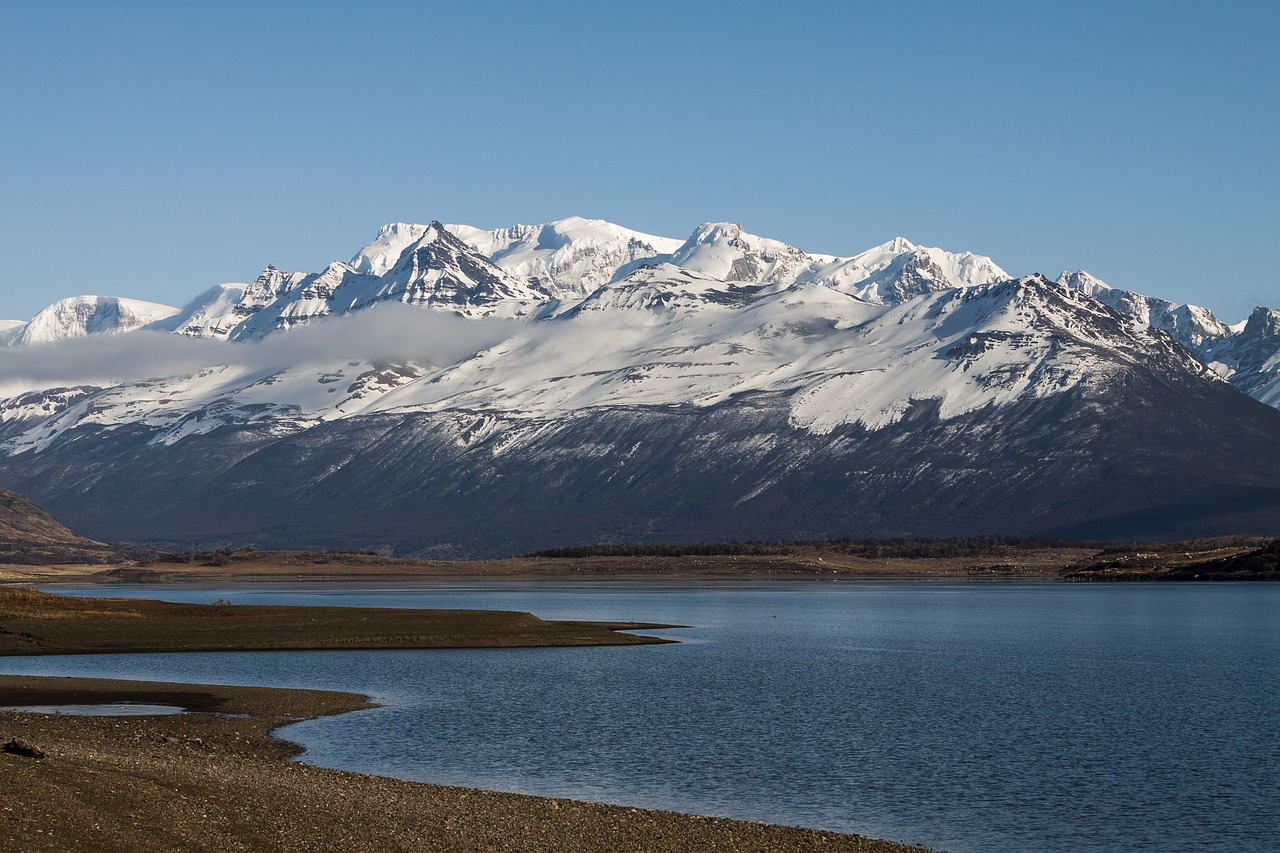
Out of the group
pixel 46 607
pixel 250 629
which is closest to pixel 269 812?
pixel 250 629

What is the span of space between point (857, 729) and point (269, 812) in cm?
3327

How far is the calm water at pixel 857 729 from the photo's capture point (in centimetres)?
4966

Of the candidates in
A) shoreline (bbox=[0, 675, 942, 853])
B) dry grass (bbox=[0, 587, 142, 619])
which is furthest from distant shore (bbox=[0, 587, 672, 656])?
shoreline (bbox=[0, 675, 942, 853])


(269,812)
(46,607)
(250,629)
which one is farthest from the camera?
(46,607)

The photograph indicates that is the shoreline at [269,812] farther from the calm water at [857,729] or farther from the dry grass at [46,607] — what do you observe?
the dry grass at [46,607]

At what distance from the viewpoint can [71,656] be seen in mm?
97500

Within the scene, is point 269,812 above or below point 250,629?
below

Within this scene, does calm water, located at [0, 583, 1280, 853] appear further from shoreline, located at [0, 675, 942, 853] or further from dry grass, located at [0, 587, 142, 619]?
dry grass, located at [0, 587, 142, 619]

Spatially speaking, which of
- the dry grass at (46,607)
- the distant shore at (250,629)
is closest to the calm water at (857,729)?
the distant shore at (250,629)

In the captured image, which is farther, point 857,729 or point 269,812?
point 857,729

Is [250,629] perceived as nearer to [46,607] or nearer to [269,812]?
[46,607]

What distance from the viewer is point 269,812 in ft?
135

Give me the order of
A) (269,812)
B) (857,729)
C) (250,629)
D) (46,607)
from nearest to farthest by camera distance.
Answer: (269,812), (857,729), (250,629), (46,607)

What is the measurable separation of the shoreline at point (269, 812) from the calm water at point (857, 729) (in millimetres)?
4024
